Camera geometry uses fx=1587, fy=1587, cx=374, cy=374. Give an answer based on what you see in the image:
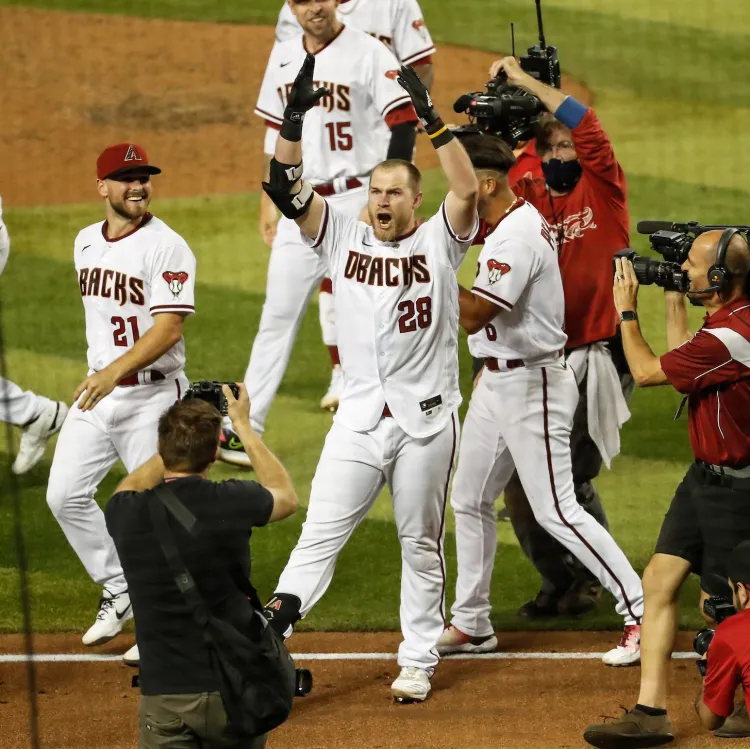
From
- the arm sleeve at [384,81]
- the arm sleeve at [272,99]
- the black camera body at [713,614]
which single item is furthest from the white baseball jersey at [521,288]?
the arm sleeve at [272,99]

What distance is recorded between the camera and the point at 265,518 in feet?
12.5

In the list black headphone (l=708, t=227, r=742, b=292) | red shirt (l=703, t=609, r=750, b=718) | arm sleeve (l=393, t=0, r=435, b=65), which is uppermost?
arm sleeve (l=393, t=0, r=435, b=65)

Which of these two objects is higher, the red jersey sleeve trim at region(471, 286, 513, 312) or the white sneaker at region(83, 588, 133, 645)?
the red jersey sleeve trim at region(471, 286, 513, 312)

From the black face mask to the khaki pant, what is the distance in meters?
2.94

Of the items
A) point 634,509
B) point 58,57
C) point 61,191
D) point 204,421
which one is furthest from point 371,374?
point 58,57

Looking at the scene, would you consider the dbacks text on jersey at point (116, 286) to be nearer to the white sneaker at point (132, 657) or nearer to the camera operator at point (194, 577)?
the white sneaker at point (132, 657)

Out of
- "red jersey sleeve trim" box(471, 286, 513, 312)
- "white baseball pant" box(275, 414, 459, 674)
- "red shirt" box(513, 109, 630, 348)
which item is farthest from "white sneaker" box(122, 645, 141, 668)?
"red shirt" box(513, 109, 630, 348)

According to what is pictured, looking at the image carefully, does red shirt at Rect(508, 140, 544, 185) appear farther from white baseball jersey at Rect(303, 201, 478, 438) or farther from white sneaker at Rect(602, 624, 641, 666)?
white sneaker at Rect(602, 624, 641, 666)

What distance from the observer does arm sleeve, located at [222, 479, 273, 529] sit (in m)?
3.74

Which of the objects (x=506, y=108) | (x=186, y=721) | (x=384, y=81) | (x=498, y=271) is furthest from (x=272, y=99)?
(x=186, y=721)

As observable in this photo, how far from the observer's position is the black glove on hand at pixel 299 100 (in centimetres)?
493

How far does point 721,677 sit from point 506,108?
2396mm

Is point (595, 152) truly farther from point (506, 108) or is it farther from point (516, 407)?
point (516, 407)

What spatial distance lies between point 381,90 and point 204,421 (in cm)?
400
